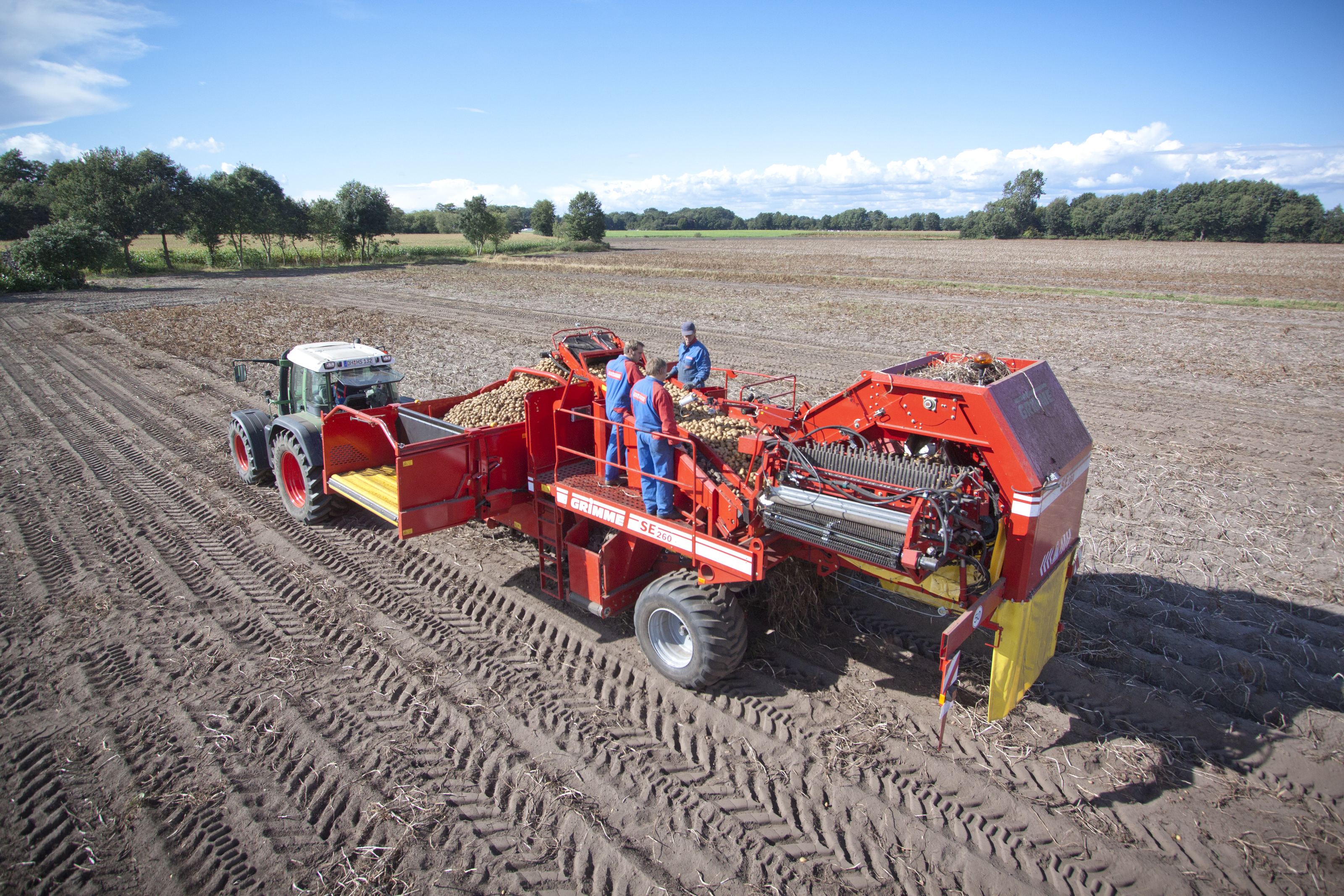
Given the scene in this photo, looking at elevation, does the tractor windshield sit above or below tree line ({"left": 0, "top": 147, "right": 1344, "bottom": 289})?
below

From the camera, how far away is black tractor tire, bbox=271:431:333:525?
309 inches

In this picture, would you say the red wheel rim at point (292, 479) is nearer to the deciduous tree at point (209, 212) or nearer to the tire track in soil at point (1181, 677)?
the tire track in soil at point (1181, 677)

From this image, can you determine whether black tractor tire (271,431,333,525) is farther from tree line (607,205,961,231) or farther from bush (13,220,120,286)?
tree line (607,205,961,231)

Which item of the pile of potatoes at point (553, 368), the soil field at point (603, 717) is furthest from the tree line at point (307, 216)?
the pile of potatoes at point (553, 368)

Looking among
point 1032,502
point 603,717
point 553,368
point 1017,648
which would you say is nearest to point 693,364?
point 553,368

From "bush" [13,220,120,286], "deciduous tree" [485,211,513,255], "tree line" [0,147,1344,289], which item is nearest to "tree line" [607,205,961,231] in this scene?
"tree line" [0,147,1344,289]

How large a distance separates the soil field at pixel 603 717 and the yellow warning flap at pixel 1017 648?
358 mm

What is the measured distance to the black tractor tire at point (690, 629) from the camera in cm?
496

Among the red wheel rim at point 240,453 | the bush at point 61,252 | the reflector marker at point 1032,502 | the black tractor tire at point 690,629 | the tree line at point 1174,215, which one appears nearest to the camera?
the reflector marker at point 1032,502

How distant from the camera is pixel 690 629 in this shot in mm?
5047

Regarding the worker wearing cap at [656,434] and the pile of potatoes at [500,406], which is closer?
the worker wearing cap at [656,434]

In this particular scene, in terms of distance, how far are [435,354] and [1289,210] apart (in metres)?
85.0

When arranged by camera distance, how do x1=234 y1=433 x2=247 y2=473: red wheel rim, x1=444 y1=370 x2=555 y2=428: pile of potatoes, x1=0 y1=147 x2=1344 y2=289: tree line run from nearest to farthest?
x1=444 y1=370 x2=555 y2=428: pile of potatoes, x1=234 y1=433 x2=247 y2=473: red wheel rim, x1=0 y1=147 x2=1344 y2=289: tree line

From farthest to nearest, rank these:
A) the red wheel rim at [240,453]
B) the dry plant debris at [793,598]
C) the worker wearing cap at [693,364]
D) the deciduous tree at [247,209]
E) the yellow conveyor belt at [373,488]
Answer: the deciduous tree at [247,209] < the red wheel rim at [240,453] < the worker wearing cap at [693,364] < the yellow conveyor belt at [373,488] < the dry plant debris at [793,598]
